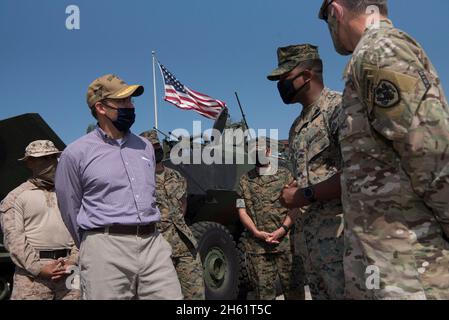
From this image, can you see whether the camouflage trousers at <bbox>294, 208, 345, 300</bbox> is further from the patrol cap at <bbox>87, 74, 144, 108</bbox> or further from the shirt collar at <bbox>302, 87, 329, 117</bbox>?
the patrol cap at <bbox>87, 74, 144, 108</bbox>

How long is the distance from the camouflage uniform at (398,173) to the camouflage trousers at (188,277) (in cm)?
316

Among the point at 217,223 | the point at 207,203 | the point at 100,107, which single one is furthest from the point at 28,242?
the point at 207,203

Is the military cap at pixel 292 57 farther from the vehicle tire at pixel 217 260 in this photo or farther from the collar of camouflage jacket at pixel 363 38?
the vehicle tire at pixel 217 260

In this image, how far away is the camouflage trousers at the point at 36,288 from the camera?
348 cm

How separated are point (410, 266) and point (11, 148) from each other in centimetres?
495

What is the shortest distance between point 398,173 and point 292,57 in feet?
4.92

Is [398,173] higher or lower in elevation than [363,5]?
lower

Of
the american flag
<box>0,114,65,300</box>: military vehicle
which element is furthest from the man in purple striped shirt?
the american flag

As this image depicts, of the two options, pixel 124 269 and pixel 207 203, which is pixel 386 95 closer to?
pixel 124 269

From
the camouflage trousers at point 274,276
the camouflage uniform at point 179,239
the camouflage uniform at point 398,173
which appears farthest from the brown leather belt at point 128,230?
the camouflage trousers at point 274,276

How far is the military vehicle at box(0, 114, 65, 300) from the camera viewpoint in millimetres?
5164

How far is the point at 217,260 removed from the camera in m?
6.46

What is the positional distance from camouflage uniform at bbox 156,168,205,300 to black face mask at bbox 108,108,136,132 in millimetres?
1938
